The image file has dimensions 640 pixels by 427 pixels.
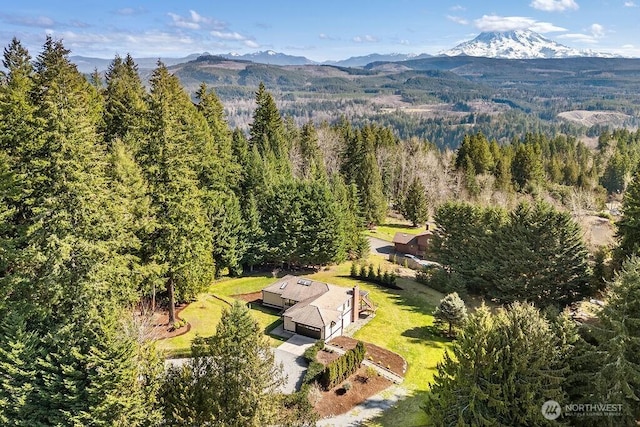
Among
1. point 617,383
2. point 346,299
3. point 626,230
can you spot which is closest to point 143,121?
point 346,299

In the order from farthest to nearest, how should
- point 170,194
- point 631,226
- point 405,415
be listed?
1. point 631,226
2. point 170,194
3. point 405,415

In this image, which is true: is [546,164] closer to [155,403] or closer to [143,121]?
[143,121]

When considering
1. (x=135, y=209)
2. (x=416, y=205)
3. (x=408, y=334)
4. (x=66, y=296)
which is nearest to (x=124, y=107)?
(x=135, y=209)

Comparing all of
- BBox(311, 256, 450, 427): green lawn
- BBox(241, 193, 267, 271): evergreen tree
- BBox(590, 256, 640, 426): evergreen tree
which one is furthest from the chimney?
BBox(590, 256, 640, 426): evergreen tree

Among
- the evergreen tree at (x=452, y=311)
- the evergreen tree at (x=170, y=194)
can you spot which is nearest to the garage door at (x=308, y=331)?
the evergreen tree at (x=170, y=194)

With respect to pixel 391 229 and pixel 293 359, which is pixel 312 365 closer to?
pixel 293 359

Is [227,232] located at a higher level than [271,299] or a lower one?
higher
